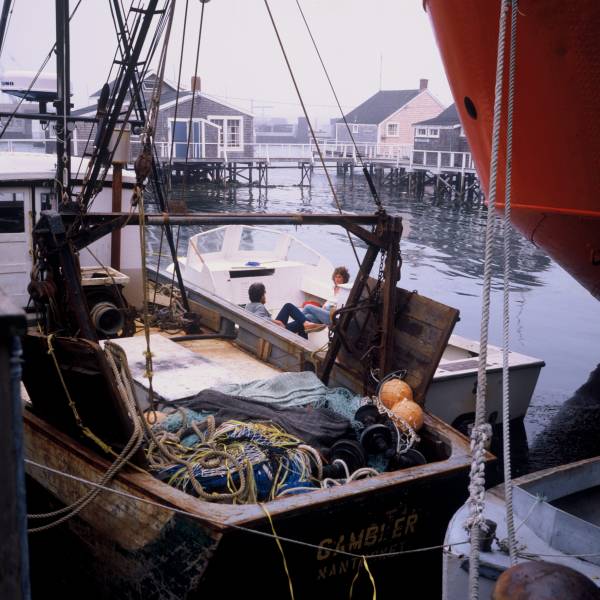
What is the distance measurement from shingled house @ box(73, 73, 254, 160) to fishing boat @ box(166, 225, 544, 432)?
3263 cm

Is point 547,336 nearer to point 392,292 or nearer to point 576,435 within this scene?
point 576,435

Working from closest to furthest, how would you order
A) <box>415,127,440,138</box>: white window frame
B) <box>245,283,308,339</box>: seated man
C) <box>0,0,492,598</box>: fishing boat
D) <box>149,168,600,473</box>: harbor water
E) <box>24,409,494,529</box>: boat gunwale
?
<box>24,409,494,529</box>: boat gunwale < <box>0,0,492,598</box>: fishing boat < <box>245,283,308,339</box>: seated man < <box>149,168,600,473</box>: harbor water < <box>415,127,440,138</box>: white window frame

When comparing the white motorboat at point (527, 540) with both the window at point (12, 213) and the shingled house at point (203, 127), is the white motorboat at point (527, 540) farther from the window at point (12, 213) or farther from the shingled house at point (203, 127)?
the shingled house at point (203, 127)

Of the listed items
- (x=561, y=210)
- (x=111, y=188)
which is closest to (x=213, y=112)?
(x=111, y=188)

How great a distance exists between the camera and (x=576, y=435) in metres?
11.9

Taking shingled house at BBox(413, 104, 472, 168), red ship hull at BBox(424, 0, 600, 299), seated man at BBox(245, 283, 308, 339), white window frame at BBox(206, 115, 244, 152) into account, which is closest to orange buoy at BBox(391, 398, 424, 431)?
red ship hull at BBox(424, 0, 600, 299)

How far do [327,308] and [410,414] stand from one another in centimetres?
534

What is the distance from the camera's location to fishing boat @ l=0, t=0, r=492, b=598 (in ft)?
15.0

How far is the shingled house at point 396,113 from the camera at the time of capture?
61.9m

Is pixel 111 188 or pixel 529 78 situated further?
pixel 111 188

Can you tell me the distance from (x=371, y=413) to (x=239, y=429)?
1.20 m

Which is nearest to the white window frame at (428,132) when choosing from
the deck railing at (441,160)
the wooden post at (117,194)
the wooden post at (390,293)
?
the deck railing at (441,160)

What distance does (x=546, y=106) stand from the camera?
6715 mm

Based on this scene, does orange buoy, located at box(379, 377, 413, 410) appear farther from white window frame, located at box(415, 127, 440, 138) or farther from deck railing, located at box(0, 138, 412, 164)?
white window frame, located at box(415, 127, 440, 138)
